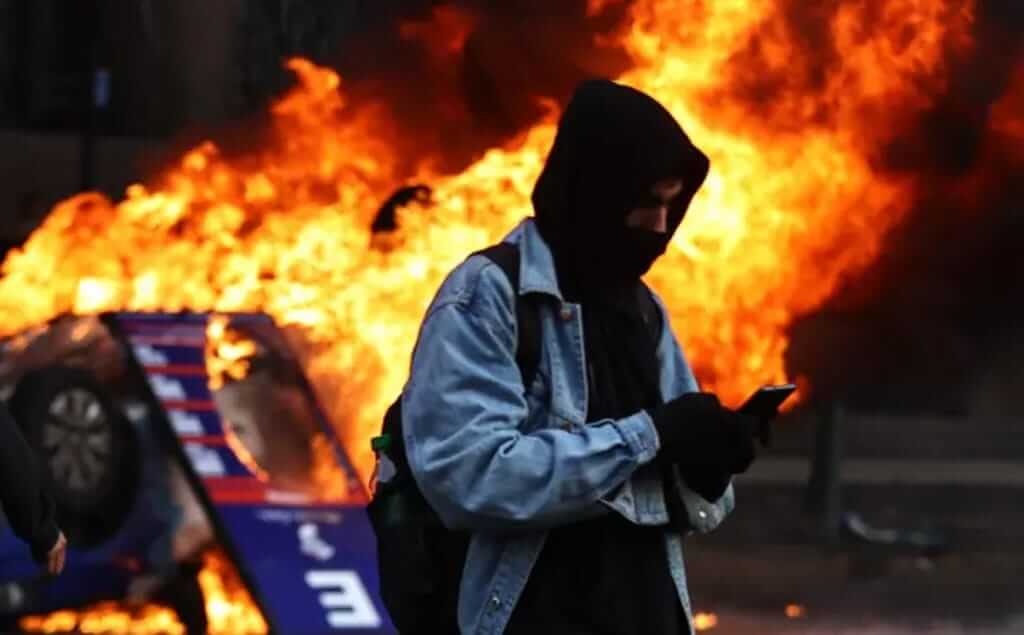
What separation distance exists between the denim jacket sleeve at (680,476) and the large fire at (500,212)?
258 cm

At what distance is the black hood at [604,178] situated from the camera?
2.69 m

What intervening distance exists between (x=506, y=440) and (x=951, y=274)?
18.5 feet

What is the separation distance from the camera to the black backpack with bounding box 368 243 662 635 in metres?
2.67

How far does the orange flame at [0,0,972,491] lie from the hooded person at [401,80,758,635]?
2809 mm

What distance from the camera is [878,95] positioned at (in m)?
6.29

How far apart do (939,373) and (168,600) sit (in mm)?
4361

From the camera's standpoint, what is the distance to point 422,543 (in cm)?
269

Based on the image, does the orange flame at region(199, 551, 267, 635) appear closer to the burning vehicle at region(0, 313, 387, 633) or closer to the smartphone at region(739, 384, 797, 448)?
the burning vehicle at region(0, 313, 387, 633)

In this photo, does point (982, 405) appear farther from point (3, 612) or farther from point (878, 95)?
point (3, 612)

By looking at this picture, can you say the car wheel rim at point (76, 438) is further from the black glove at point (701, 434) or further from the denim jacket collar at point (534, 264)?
the black glove at point (701, 434)

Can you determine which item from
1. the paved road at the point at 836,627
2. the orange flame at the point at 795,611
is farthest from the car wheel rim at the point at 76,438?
the orange flame at the point at 795,611

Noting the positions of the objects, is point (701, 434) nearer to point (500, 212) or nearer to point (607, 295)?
point (607, 295)

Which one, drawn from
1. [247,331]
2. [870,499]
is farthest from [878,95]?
[870,499]

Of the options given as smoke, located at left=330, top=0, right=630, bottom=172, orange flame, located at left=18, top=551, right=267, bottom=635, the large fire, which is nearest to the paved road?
the large fire
